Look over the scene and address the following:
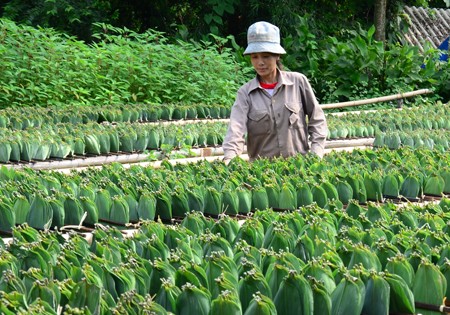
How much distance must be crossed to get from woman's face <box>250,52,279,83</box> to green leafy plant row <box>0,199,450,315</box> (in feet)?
7.80

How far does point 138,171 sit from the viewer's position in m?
4.98

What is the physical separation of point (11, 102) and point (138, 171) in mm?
7121

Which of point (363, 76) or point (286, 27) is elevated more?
point (286, 27)

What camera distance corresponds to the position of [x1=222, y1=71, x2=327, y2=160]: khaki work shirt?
5.98m

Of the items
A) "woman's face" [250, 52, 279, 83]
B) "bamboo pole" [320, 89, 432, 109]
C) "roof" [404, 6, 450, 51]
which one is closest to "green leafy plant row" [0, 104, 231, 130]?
"bamboo pole" [320, 89, 432, 109]

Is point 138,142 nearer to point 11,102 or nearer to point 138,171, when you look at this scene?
point 138,171

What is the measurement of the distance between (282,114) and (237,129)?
0.39 metres

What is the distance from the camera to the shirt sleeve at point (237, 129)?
18.8 feet

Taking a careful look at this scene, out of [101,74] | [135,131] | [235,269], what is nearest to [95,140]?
[135,131]

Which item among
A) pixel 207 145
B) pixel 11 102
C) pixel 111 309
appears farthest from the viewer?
pixel 11 102

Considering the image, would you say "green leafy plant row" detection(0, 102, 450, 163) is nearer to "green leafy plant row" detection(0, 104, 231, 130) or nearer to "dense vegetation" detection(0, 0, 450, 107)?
"green leafy plant row" detection(0, 104, 231, 130)

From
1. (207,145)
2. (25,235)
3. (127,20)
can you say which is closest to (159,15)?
(127,20)

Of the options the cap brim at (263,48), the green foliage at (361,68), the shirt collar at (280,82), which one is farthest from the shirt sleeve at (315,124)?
the green foliage at (361,68)

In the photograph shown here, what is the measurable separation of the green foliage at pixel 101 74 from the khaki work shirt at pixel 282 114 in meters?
5.78
